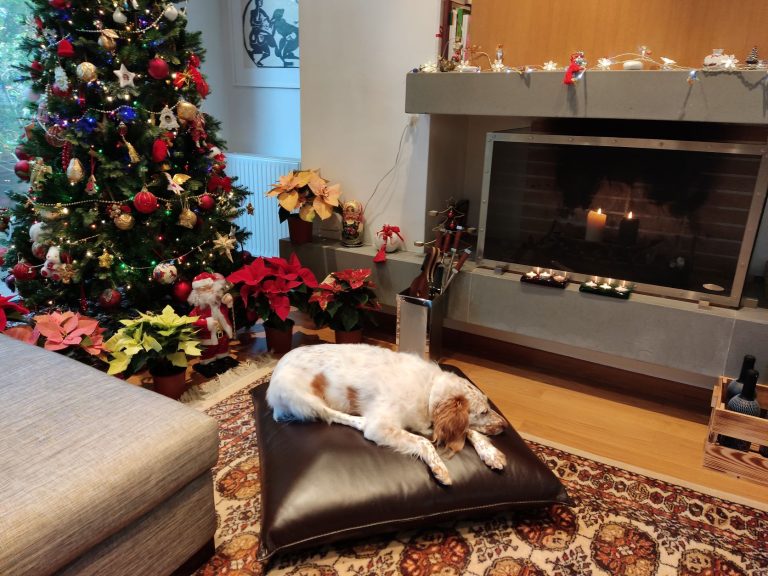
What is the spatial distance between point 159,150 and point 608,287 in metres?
2.26

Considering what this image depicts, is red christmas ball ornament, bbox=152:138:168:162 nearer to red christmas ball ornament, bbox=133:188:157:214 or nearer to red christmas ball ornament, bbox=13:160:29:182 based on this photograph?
red christmas ball ornament, bbox=133:188:157:214

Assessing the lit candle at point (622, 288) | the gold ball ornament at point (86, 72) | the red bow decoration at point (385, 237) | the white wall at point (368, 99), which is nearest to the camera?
the gold ball ornament at point (86, 72)

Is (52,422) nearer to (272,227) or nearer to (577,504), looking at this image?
(577,504)

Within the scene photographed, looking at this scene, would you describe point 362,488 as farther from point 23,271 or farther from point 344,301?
point 23,271

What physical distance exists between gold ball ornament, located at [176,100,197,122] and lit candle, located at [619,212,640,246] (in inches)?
86.0

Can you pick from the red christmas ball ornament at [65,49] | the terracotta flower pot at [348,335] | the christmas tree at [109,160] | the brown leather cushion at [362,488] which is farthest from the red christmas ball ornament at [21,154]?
the brown leather cushion at [362,488]

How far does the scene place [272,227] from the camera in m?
4.27

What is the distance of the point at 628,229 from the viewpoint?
8.55ft

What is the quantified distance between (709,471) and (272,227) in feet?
10.6

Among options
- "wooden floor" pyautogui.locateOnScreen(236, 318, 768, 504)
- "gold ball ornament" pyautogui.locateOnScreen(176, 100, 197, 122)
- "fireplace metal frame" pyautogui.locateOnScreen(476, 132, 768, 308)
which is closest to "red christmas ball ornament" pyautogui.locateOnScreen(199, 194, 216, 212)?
"gold ball ornament" pyautogui.locateOnScreen(176, 100, 197, 122)

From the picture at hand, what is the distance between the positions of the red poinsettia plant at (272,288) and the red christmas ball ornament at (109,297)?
54cm

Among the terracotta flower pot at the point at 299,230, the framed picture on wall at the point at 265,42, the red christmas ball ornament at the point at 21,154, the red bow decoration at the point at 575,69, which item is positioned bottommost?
the terracotta flower pot at the point at 299,230

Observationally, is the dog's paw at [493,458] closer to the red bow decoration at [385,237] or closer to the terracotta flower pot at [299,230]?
the red bow decoration at [385,237]

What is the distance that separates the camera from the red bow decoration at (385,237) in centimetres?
307
